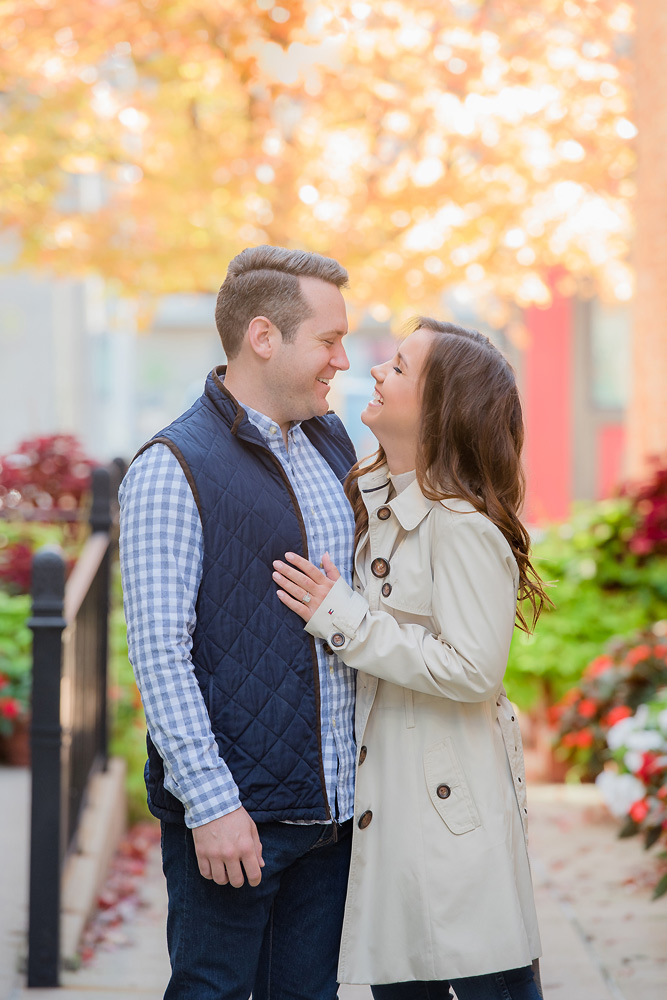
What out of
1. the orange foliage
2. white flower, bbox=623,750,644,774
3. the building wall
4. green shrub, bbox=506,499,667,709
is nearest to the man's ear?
white flower, bbox=623,750,644,774

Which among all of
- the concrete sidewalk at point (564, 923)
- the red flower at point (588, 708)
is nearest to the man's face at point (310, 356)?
the concrete sidewalk at point (564, 923)

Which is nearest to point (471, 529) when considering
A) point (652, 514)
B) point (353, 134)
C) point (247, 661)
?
point (247, 661)

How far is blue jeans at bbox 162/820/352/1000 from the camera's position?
205cm

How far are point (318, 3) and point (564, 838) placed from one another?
4.87m

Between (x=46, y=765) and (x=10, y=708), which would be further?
(x=10, y=708)

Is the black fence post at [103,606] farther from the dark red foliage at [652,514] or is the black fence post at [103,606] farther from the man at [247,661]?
the dark red foliage at [652,514]

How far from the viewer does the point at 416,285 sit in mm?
8398

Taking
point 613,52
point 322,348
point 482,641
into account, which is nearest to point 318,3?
point 613,52

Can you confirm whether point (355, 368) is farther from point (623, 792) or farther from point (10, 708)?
point (623, 792)

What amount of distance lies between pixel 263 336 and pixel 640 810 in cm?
255

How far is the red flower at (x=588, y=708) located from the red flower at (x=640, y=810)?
890mm

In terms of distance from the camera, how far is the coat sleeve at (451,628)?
2.05 metres

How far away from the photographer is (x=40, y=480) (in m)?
7.00

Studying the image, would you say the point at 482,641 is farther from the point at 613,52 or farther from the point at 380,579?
the point at 613,52
